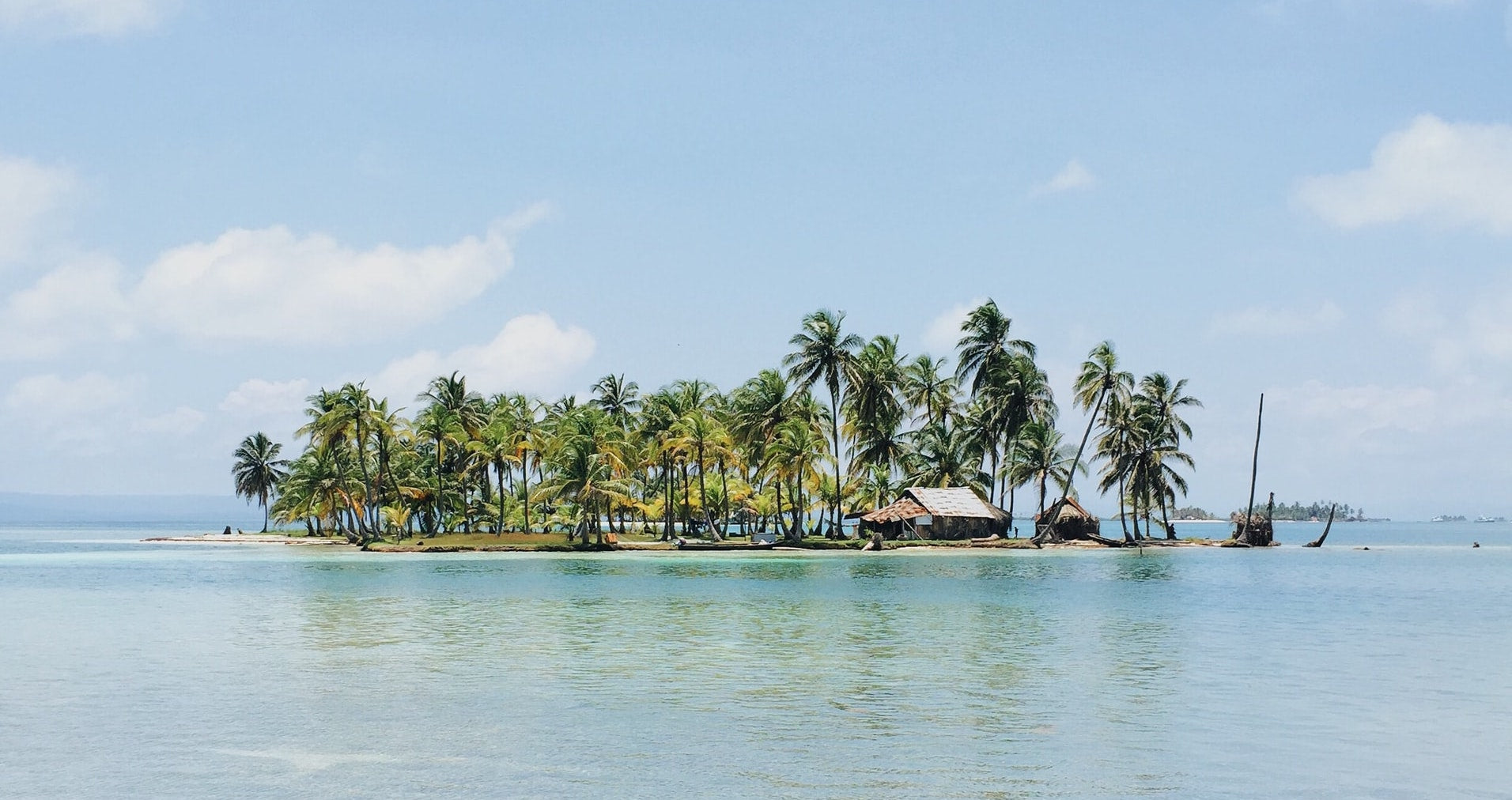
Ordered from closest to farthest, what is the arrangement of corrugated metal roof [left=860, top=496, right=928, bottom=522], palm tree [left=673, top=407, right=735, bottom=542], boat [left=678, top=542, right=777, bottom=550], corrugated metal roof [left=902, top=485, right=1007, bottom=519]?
palm tree [left=673, top=407, right=735, bottom=542] < boat [left=678, top=542, right=777, bottom=550] < corrugated metal roof [left=860, top=496, right=928, bottom=522] < corrugated metal roof [left=902, top=485, right=1007, bottom=519]

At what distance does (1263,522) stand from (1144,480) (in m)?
13.6

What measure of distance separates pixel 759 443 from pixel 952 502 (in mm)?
13920

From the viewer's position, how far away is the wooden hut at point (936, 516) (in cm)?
8175

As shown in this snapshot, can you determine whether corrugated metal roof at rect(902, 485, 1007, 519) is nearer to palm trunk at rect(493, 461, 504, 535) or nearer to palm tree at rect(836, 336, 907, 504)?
palm tree at rect(836, 336, 907, 504)

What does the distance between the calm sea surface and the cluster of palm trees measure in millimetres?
38761

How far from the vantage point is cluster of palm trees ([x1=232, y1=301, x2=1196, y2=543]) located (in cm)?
8038

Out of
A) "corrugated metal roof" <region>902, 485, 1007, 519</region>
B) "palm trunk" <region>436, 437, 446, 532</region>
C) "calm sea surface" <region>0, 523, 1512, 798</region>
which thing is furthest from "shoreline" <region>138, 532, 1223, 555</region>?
"calm sea surface" <region>0, 523, 1512, 798</region>

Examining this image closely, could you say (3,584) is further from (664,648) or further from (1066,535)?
(1066,535)

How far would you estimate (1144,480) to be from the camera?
285 feet

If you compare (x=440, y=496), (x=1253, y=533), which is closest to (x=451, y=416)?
(x=440, y=496)

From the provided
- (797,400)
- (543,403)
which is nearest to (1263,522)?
(797,400)

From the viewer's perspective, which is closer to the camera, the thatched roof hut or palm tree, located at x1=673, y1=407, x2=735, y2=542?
palm tree, located at x1=673, y1=407, x2=735, y2=542

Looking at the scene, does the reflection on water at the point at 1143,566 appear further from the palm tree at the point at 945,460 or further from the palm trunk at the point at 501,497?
the palm trunk at the point at 501,497

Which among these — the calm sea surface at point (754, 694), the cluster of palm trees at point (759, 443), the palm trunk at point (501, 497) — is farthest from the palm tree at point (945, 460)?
the calm sea surface at point (754, 694)
